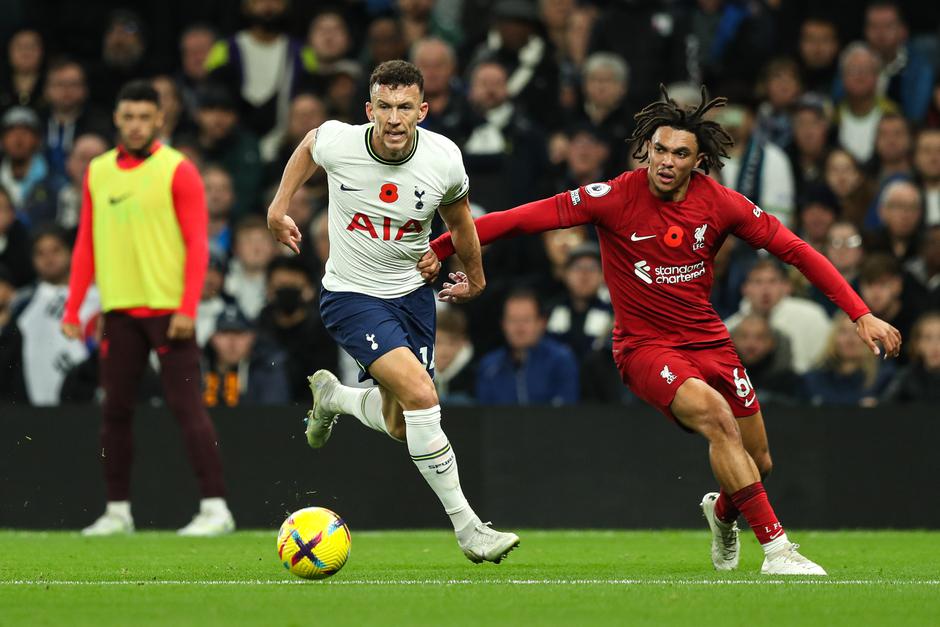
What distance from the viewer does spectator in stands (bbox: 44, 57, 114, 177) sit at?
15.7m

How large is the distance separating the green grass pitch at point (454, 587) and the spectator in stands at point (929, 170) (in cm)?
388

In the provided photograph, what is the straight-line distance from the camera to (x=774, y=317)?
43.5ft

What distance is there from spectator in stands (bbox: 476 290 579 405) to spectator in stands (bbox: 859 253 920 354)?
226 cm

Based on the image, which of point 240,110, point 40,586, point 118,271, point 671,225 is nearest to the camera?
point 40,586

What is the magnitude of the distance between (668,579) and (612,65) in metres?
7.34

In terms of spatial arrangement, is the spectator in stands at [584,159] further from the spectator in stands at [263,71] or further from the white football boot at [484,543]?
the white football boot at [484,543]

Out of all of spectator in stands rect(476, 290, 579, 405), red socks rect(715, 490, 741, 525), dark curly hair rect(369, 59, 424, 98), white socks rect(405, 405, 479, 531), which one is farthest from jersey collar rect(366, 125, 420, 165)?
spectator in stands rect(476, 290, 579, 405)

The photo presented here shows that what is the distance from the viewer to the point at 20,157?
1541 cm

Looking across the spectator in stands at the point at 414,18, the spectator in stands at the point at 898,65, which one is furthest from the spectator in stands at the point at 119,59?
the spectator in stands at the point at 898,65

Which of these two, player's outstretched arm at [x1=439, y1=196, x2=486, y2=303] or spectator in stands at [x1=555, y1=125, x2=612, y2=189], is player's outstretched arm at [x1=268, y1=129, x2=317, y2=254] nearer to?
player's outstretched arm at [x1=439, y1=196, x2=486, y2=303]

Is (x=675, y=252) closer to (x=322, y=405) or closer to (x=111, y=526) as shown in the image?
(x=322, y=405)

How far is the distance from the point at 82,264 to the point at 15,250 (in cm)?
330

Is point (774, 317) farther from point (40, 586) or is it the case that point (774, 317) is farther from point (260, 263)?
point (40, 586)

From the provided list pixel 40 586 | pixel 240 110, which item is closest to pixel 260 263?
pixel 240 110
